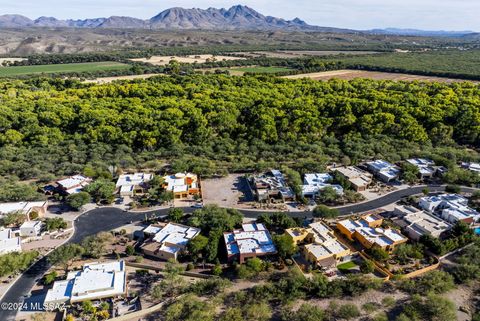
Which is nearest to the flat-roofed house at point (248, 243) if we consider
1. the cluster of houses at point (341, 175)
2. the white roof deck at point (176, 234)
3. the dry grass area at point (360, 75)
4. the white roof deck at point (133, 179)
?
the white roof deck at point (176, 234)

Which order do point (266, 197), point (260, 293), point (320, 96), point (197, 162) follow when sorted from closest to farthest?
1. point (260, 293)
2. point (266, 197)
3. point (197, 162)
4. point (320, 96)

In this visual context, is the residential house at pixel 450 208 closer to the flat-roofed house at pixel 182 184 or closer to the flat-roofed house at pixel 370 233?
the flat-roofed house at pixel 370 233

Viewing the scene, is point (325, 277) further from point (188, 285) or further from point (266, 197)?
point (266, 197)

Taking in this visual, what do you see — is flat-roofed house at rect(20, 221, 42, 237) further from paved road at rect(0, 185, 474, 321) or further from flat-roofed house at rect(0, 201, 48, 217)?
paved road at rect(0, 185, 474, 321)

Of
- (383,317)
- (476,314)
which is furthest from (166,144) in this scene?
(476,314)

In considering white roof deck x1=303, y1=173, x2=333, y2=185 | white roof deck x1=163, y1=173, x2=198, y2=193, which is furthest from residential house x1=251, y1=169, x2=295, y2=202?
white roof deck x1=163, y1=173, x2=198, y2=193

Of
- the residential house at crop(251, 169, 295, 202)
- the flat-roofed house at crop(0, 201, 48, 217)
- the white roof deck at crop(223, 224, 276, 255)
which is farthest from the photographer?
the residential house at crop(251, 169, 295, 202)
